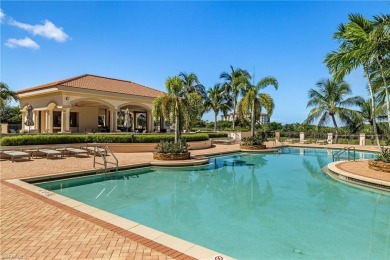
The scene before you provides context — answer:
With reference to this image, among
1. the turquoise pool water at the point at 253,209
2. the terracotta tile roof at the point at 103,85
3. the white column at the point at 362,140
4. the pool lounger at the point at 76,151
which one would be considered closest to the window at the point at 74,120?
the terracotta tile roof at the point at 103,85

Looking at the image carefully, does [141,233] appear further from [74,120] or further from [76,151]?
[74,120]

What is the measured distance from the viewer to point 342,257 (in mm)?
4633

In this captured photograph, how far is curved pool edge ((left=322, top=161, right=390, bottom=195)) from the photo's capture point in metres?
9.20

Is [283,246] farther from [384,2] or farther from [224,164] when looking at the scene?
[384,2]

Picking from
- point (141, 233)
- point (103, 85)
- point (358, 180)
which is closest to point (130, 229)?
point (141, 233)

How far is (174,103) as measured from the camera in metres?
15.2

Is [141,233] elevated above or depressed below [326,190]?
above

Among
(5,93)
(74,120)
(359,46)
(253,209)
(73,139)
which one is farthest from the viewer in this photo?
(74,120)

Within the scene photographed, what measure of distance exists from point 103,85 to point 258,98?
14965 mm

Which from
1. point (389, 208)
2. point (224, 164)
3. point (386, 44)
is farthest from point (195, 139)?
point (389, 208)

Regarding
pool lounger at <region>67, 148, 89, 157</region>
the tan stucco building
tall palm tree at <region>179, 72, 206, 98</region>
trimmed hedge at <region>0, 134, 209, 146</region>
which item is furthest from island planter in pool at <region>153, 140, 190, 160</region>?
tall palm tree at <region>179, 72, 206, 98</region>

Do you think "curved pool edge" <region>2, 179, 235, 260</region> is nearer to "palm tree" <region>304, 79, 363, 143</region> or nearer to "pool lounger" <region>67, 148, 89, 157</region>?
"pool lounger" <region>67, 148, 89, 157</region>

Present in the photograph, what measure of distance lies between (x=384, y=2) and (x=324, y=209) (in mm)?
9208

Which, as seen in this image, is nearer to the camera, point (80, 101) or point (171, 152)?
point (171, 152)
